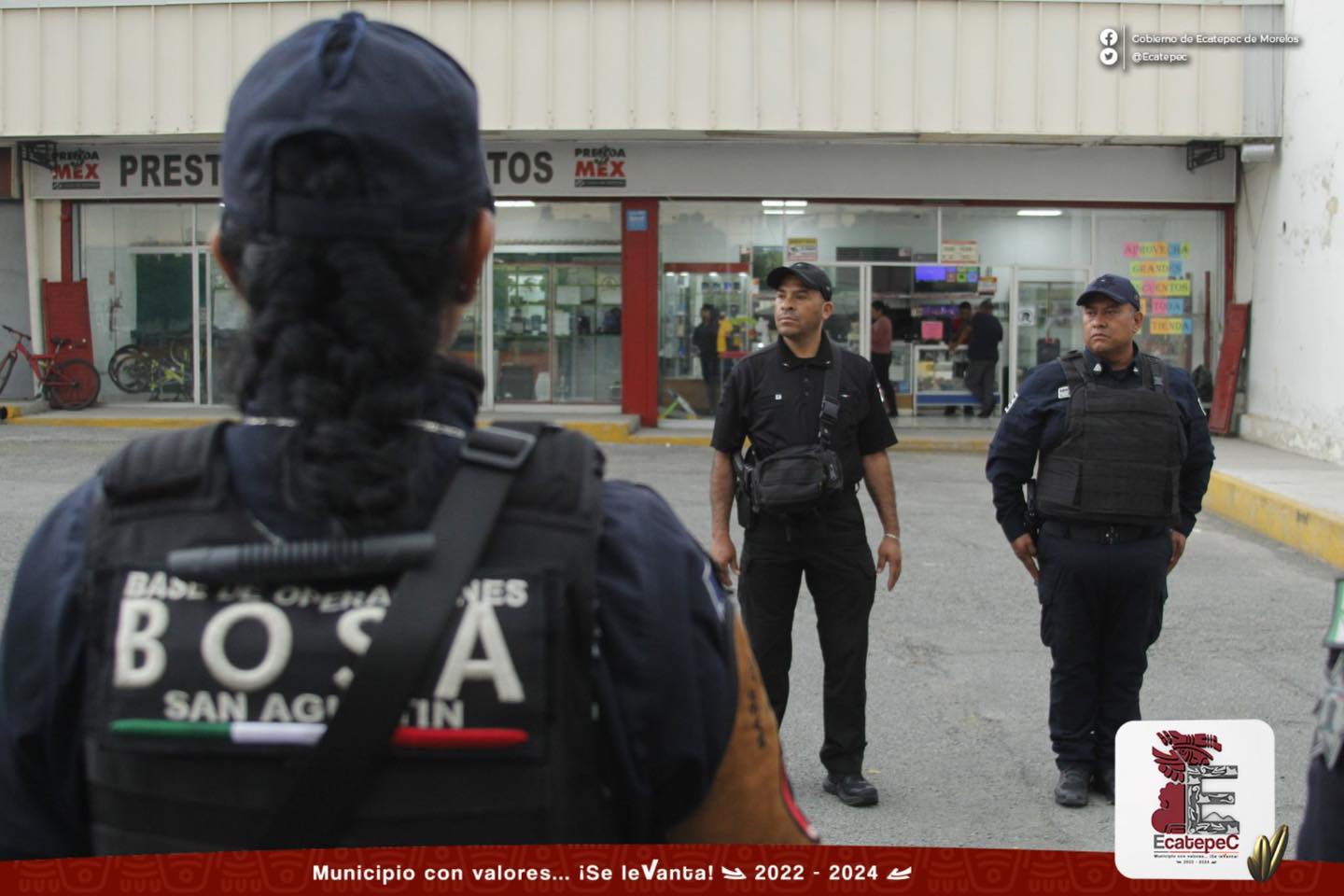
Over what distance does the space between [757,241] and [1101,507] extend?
545 inches

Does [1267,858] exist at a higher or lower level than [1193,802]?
higher

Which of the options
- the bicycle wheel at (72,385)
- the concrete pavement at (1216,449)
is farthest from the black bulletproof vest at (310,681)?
the bicycle wheel at (72,385)

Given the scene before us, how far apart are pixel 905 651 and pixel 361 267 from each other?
6.15 metres

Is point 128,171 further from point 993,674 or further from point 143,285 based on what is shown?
point 993,674

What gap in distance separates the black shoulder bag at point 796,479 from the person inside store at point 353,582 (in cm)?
361

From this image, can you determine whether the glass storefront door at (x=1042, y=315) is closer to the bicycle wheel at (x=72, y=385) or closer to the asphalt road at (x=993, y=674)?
the asphalt road at (x=993, y=674)

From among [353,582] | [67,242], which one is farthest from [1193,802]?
[67,242]

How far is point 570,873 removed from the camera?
1.62 m

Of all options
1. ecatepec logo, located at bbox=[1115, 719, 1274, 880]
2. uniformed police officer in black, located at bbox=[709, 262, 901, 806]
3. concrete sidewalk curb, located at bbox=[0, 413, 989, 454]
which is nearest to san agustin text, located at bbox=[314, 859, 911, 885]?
ecatepec logo, located at bbox=[1115, 719, 1274, 880]

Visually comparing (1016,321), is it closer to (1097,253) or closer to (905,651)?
(1097,253)

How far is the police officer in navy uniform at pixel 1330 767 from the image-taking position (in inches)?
82.4

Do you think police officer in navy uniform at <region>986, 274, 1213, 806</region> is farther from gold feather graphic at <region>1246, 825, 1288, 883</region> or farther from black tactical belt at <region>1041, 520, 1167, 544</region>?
gold feather graphic at <region>1246, 825, 1288, 883</region>

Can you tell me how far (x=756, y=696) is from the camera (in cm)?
158

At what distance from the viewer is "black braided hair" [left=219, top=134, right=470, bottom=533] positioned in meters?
1.39
